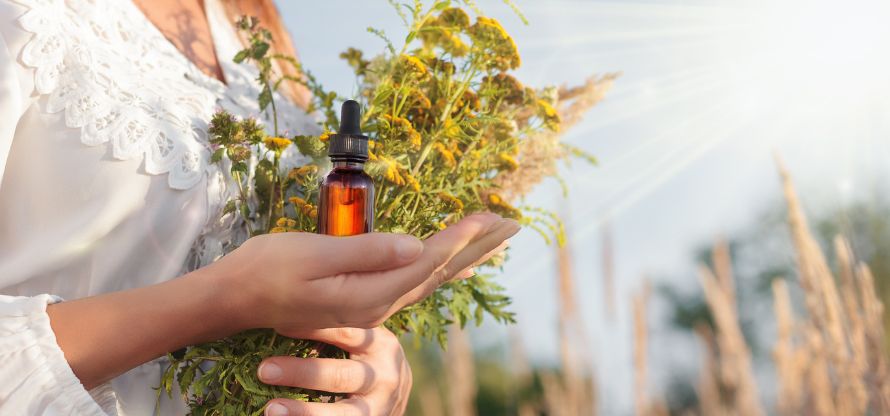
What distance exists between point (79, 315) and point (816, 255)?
1.69 metres

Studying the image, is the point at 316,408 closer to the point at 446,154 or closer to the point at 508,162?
the point at 446,154

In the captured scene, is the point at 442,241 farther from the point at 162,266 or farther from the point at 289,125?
the point at 289,125

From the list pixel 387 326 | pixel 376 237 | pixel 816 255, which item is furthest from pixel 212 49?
pixel 816 255

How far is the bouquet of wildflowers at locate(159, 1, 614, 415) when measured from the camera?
109cm

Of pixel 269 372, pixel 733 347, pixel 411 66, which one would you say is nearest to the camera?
pixel 269 372

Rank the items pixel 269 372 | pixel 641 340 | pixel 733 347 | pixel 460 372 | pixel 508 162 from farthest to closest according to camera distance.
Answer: pixel 460 372 < pixel 641 340 < pixel 733 347 < pixel 508 162 < pixel 269 372

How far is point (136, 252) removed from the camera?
120 cm

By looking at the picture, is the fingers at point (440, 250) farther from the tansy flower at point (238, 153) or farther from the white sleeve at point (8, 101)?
the white sleeve at point (8, 101)

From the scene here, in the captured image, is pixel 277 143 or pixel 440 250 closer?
pixel 440 250

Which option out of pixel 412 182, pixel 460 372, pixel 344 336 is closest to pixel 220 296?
pixel 344 336

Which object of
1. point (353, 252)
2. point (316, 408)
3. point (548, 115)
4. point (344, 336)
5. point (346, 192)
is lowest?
point (316, 408)

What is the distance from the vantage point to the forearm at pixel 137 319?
981mm

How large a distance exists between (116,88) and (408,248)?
72cm

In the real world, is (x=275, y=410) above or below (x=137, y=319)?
below
